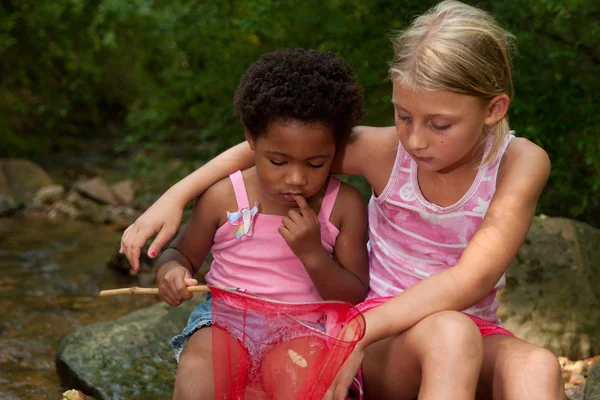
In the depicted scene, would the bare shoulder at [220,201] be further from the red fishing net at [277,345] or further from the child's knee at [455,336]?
the child's knee at [455,336]

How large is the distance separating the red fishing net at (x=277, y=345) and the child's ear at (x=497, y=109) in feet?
2.35

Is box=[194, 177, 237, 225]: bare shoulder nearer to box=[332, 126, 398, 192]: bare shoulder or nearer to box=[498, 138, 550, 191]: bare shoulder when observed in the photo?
box=[332, 126, 398, 192]: bare shoulder

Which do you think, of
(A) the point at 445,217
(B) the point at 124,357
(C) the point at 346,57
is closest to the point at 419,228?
(A) the point at 445,217

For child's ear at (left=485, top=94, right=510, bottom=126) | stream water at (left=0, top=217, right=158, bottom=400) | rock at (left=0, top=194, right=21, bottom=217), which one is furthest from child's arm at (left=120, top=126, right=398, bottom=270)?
rock at (left=0, top=194, right=21, bottom=217)

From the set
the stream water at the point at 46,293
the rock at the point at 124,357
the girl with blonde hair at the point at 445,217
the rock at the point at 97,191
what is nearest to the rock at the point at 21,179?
the rock at the point at 97,191

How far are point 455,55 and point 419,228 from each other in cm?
60

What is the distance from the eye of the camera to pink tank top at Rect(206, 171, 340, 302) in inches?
105

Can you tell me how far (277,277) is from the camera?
8.77 ft

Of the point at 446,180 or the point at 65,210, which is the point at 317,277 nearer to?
the point at 446,180

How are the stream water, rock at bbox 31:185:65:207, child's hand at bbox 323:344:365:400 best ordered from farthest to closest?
rock at bbox 31:185:65:207
the stream water
child's hand at bbox 323:344:365:400

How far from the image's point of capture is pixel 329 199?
8.86ft

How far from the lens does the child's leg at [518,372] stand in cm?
214

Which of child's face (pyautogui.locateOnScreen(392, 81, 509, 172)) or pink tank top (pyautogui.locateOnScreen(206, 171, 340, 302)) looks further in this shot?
pink tank top (pyautogui.locateOnScreen(206, 171, 340, 302))

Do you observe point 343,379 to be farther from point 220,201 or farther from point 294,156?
point 220,201
